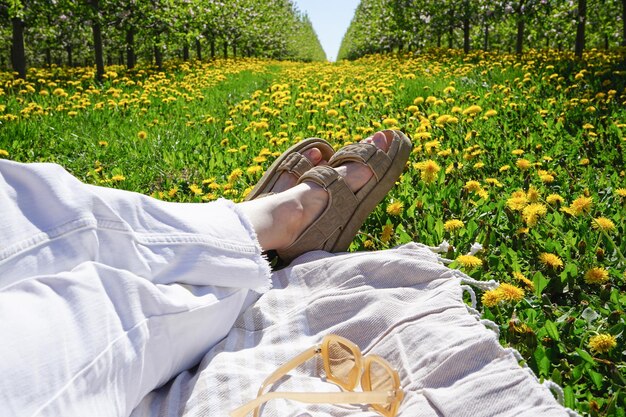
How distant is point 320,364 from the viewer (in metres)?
1.24

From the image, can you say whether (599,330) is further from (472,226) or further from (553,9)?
(553,9)

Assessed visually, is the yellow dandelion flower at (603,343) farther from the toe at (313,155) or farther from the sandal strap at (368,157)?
the toe at (313,155)

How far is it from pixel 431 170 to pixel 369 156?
0.40 meters

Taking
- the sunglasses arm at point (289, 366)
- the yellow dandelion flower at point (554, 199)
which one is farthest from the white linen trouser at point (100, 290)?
the yellow dandelion flower at point (554, 199)

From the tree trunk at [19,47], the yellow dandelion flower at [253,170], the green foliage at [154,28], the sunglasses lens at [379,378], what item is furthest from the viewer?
the green foliage at [154,28]

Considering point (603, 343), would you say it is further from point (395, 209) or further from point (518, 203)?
point (395, 209)

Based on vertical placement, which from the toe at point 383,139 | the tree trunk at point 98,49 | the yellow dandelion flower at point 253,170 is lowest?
the yellow dandelion flower at point 253,170

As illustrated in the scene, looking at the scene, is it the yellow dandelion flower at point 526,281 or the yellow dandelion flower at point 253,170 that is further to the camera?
the yellow dandelion flower at point 253,170

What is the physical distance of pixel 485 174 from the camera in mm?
2789

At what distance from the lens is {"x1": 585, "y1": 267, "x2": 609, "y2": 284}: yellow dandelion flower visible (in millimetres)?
1657

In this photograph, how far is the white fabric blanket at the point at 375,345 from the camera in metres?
1.01

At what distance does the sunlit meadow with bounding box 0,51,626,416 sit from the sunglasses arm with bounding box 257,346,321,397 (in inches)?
21.2

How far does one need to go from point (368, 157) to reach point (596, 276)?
→ 0.90m

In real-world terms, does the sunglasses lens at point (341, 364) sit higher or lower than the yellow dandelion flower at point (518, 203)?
lower
